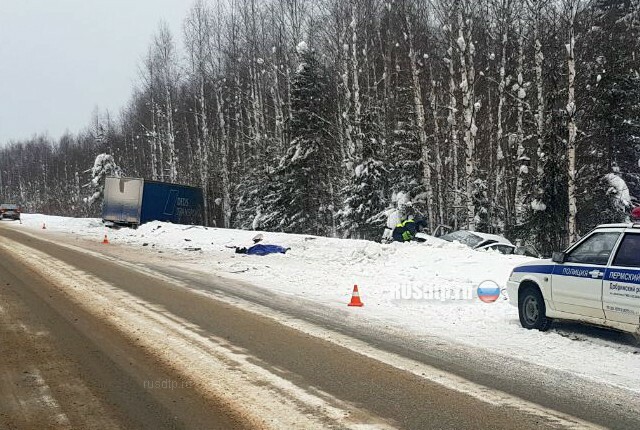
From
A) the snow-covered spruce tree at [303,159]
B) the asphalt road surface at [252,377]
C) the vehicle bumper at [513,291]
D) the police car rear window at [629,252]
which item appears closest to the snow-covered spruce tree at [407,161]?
the snow-covered spruce tree at [303,159]

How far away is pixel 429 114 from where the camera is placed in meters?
29.9

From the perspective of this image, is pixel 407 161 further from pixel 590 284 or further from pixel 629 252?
pixel 629 252

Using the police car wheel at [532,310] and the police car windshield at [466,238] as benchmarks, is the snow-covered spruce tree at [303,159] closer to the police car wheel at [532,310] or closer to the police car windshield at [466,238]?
the police car windshield at [466,238]

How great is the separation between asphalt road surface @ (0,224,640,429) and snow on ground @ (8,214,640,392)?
2.54 ft

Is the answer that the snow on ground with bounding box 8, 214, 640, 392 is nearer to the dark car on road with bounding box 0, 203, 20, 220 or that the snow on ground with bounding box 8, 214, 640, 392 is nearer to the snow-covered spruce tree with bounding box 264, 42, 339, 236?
the snow-covered spruce tree with bounding box 264, 42, 339, 236

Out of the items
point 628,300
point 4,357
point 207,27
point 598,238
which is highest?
point 207,27

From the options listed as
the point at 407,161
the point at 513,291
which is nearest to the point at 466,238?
the point at 513,291

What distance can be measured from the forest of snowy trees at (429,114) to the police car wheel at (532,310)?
10.9 meters

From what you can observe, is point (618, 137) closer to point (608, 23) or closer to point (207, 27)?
point (608, 23)

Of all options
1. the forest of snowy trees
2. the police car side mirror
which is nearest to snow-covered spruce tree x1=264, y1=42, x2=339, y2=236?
the forest of snowy trees

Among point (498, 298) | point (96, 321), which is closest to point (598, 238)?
point (498, 298)

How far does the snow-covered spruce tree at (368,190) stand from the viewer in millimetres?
26562

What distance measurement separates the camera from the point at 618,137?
84.7ft

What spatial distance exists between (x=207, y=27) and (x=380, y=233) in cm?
2308
